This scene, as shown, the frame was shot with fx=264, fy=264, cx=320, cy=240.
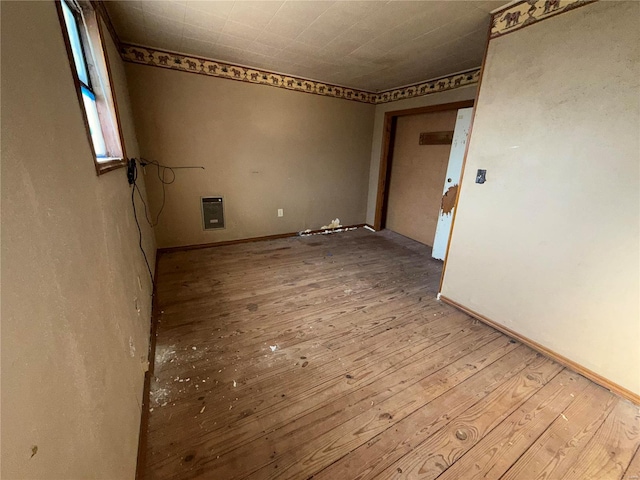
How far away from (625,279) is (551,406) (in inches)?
32.4

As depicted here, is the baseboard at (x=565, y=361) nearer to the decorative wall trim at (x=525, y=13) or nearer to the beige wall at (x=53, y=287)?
the decorative wall trim at (x=525, y=13)

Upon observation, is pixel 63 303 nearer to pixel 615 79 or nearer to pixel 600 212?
pixel 600 212

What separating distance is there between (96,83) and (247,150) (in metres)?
1.84

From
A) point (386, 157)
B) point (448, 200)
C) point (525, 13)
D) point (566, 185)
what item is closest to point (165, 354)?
point (566, 185)

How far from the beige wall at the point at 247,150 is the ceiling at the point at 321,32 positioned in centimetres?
40

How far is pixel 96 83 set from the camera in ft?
5.40

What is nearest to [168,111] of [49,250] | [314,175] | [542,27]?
[314,175]

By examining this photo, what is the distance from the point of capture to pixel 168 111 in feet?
9.51

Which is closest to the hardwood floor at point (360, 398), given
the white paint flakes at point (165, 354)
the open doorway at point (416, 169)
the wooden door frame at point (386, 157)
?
the white paint flakes at point (165, 354)

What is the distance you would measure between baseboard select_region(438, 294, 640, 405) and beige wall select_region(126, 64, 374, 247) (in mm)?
2660

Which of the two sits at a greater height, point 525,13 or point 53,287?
point 525,13

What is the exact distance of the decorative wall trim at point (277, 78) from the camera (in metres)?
2.67

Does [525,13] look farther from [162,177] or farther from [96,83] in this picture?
[162,177]

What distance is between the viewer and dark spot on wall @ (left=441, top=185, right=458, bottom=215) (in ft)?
10.6
